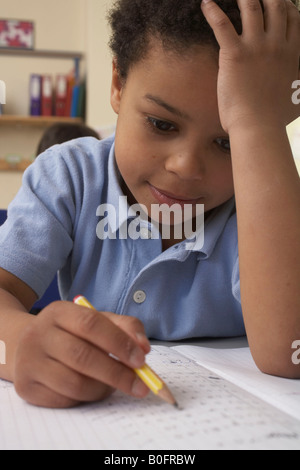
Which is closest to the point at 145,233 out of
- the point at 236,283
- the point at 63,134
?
the point at 236,283

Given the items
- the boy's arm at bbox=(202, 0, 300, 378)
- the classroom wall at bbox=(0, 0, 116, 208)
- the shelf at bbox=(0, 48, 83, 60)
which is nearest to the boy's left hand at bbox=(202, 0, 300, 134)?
the boy's arm at bbox=(202, 0, 300, 378)

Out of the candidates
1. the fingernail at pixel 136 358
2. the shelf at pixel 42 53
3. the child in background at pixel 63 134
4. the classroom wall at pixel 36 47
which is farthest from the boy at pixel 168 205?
the shelf at pixel 42 53

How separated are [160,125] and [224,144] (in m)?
0.09

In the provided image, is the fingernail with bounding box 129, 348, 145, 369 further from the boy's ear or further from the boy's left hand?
the boy's ear

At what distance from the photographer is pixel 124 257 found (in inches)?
35.1

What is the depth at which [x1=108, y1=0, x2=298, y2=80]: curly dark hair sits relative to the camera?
0.72m

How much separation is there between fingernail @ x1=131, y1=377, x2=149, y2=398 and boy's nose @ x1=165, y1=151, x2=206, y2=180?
13.6 inches

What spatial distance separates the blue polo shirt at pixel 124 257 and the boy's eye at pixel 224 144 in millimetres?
183

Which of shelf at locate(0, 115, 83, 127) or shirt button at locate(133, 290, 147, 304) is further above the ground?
shelf at locate(0, 115, 83, 127)

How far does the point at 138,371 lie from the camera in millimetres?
451

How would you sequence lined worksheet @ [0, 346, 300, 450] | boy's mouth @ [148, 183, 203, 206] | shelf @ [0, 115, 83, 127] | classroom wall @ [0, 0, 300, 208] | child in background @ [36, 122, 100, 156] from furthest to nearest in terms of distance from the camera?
classroom wall @ [0, 0, 300, 208] → shelf @ [0, 115, 83, 127] → child in background @ [36, 122, 100, 156] → boy's mouth @ [148, 183, 203, 206] → lined worksheet @ [0, 346, 300, 450]

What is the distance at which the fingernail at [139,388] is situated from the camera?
0.45 m

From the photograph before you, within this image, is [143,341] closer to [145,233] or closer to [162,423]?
[162,423]
